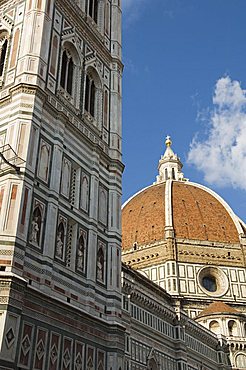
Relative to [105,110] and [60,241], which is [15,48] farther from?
[60,241]

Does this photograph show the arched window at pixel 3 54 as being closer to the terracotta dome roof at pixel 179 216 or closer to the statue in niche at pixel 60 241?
the statue in niche at pixel 60 241

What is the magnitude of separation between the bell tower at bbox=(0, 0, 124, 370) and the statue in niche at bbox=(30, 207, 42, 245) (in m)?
0.04

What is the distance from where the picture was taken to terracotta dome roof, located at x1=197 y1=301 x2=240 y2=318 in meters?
46.7

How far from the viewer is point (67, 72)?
57.2 ft

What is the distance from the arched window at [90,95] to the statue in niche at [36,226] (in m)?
5.92

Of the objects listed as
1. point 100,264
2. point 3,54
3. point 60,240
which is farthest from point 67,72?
point 100,264

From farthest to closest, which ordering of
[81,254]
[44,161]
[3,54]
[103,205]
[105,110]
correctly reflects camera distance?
1. [105,110]
2. [103,205]
3. [3,54]
4. [81,254]
5. [44,161]

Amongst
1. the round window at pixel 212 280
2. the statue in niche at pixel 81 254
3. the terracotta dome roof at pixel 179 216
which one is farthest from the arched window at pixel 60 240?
the terracotta dome roof at pixel 179 216

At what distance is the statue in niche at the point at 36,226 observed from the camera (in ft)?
42.5

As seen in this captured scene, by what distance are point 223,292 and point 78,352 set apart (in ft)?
138

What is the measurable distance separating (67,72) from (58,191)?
16.8 ft

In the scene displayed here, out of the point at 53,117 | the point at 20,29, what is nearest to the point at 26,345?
the point at 53,117

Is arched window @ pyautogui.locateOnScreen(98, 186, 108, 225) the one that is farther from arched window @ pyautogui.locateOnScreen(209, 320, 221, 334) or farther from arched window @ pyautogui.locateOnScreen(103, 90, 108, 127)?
arched window @ pyautogui.locateOnScreen(209, 320, 221, 334)

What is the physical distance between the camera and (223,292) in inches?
2078
